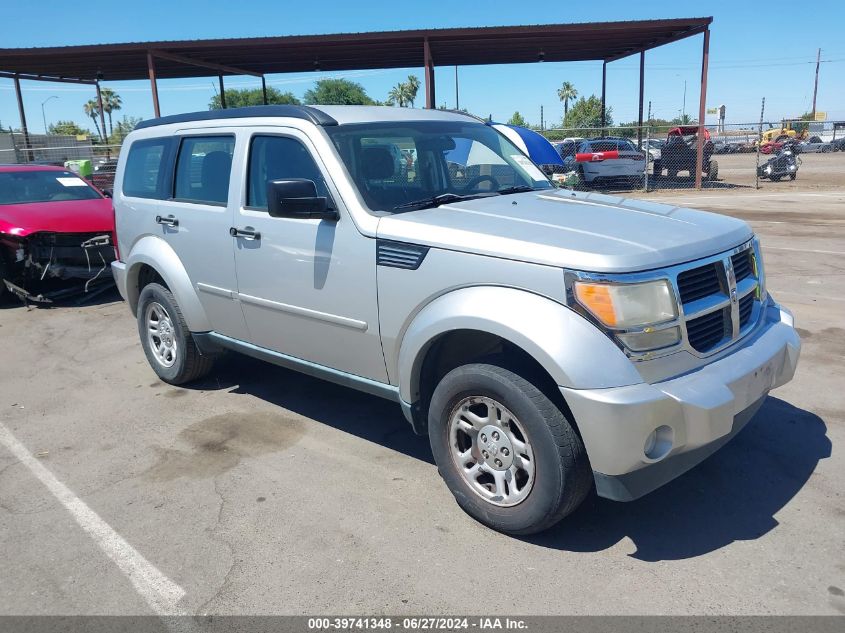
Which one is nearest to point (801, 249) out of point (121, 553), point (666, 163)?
point (121, 553)

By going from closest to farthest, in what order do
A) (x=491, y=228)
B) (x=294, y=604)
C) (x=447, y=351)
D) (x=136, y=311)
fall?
(x=294, y=604) < (x=491, y=228) < (x=447, y=351) < (x=136, y=311)

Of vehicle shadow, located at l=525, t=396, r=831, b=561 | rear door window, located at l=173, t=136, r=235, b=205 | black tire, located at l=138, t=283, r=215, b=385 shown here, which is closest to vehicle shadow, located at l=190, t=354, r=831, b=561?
vehicle shadow, located at l=525, t=396, r=831, b=561

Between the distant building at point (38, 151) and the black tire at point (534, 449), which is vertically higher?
the distant building at point (38, 151)

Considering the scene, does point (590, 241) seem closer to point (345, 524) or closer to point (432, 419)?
point (432, 419)

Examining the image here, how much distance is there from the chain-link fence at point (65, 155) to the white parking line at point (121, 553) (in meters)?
10.9

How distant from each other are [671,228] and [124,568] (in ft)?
9.96

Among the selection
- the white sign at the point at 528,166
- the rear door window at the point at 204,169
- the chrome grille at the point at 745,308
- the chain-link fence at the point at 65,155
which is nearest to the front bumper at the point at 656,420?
the chrome grille at the point at 745,308

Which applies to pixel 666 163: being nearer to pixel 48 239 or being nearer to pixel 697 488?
pixel 48 239

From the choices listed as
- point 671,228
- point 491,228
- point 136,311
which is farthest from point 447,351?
point 136,311

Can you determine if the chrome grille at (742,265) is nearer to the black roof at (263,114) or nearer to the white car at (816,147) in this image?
the black roof at (263,114)

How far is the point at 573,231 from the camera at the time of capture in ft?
10.6

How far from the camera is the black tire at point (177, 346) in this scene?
205 inches

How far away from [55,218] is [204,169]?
174 inches

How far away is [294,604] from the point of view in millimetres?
2867
